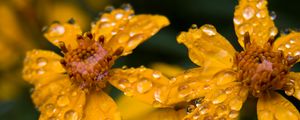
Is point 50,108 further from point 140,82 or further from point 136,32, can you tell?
point 136,32

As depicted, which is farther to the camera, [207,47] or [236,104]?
[207,47]

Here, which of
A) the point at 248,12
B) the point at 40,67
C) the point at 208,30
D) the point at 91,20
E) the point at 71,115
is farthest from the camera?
the point at 91,20

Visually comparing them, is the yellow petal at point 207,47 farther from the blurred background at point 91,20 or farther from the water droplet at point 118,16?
the blurred background at point 91,20

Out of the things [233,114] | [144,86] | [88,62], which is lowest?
[233,114]

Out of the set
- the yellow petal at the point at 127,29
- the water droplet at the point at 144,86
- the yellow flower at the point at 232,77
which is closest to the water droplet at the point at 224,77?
the yellow flower at the point at 232,77

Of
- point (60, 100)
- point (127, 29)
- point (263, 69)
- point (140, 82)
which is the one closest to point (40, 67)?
point (60, 100)

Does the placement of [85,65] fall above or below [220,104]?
above

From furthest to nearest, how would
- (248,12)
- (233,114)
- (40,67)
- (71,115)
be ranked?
(40,67) < (248,12) < (71,115) < (233,114)
